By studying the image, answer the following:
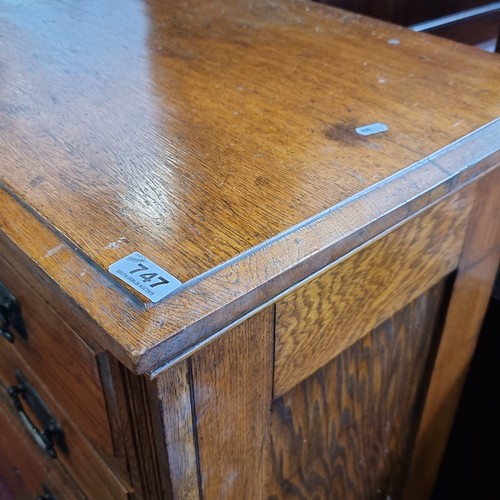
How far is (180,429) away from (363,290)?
180 mm

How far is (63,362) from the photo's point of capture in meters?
0.50

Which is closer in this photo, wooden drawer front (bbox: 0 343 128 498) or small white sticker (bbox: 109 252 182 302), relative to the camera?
small white sticker (bbox: 109 252 182 302)

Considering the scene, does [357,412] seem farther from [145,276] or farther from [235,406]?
[145,276]

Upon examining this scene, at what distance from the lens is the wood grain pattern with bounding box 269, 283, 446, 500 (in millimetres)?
536

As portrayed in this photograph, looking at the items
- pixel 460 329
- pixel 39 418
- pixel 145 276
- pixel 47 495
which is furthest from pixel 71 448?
pixel 460 329

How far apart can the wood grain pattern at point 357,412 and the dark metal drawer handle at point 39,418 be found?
0.21 metres

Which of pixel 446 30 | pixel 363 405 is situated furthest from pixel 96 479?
pixel 446 30

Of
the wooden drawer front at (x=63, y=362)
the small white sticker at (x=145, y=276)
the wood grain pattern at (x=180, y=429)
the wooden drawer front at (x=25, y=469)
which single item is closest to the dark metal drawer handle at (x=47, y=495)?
the wooden drawer front at (x=25, y=469)

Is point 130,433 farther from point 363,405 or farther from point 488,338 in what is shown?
point 488,338

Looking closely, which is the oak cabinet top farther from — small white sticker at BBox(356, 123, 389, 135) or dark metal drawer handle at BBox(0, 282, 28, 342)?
dark metal drawer handle at BBox(0, 282, 28, 342)

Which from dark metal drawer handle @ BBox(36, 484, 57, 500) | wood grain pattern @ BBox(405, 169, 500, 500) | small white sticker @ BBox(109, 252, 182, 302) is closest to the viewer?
small white sticker @ BBox(109, 252, 182, 302)

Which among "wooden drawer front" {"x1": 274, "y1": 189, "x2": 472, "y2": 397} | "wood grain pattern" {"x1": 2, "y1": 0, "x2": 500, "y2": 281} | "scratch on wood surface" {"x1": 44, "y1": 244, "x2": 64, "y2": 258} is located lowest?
"wooden drawer front" {"x1": 274, "y1": 189, "x2": 472, "y2": 397}

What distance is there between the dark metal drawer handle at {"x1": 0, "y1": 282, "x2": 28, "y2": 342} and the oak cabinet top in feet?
0.40

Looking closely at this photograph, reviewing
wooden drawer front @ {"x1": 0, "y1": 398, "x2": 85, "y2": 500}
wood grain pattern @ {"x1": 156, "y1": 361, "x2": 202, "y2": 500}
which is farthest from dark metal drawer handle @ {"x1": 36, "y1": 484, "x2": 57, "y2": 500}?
wood grain pattern @ {"x1": 156, "y1": 361, "x2": 202, "y2": 500}
